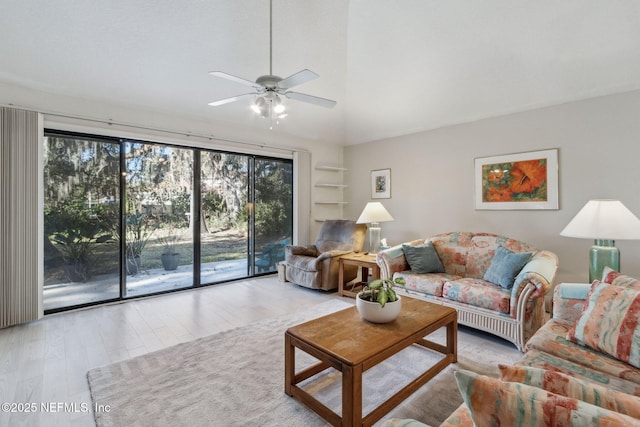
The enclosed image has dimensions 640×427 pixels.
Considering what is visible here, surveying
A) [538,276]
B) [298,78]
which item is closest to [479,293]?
[538,276]

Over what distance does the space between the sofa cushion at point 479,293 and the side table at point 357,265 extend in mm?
981

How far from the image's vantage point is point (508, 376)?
859mm

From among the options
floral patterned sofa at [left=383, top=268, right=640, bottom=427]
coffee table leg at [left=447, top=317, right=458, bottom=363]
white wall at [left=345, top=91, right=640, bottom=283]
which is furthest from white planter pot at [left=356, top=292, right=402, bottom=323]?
white wall at [left=345, top=91, right=640, bottom=283]

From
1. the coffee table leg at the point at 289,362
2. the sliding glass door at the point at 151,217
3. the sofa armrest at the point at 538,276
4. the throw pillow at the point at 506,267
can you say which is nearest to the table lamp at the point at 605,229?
the sofa armrest at the point at 538,276

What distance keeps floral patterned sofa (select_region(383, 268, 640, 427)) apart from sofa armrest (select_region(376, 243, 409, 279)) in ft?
5.40

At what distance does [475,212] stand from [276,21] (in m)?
3.37

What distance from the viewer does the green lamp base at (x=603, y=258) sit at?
7.85 ft

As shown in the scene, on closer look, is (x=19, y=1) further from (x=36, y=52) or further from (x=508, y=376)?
(x=508, y=376)

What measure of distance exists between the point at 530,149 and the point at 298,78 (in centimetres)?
305

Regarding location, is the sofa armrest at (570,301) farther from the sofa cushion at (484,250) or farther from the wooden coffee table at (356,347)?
the sofa cushion at (484,250)

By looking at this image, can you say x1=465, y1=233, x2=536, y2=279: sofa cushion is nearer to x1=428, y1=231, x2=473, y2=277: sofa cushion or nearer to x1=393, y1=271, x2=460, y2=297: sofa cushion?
x1=428, y1=231, x2=473, y2=277: sofa cushion

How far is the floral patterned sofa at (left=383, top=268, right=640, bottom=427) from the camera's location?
25.1 inches

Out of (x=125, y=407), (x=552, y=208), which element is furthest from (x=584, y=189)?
(x=125, y=407)

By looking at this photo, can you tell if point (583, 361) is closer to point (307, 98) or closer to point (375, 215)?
point (307, 98)
